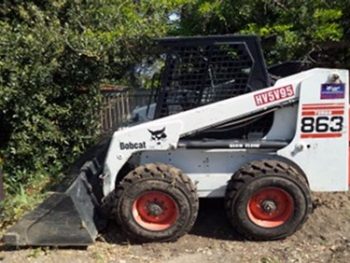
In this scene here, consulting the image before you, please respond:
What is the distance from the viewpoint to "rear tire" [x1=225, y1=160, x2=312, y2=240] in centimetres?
518

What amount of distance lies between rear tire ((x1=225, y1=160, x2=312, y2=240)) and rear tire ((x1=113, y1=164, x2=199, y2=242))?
42cm

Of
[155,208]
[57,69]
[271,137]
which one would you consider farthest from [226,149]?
[57,69]

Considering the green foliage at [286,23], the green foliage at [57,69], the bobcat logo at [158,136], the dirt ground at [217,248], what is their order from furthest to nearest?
1. the green foliage at [286,23]
2. the green foliage at [57,69]
3. the bobcat logo at [158,136]
4. the dirt ground at [217,248]

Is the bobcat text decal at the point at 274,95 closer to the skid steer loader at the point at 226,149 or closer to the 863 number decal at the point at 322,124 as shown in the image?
the skid steer loader at the point at 226,149

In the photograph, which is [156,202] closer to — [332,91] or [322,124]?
[322,124]

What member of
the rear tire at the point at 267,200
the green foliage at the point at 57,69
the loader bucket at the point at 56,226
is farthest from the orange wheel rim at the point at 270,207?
the green foliage at the point at 57,69

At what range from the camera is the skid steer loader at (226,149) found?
5.19 m

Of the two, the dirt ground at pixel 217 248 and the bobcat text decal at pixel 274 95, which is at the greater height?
the bobcat text decal at pixel 274 95

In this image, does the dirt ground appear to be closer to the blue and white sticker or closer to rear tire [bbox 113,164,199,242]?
rear tire [bbox 113,164,199,242]

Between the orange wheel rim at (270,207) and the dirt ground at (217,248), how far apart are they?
0.70 ft

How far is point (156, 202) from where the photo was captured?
17.2ft

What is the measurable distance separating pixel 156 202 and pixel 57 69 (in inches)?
116

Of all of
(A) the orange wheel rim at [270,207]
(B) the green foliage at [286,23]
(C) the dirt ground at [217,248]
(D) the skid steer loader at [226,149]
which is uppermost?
(B) the green foliage at [286,23]

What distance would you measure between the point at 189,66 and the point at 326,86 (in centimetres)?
140
